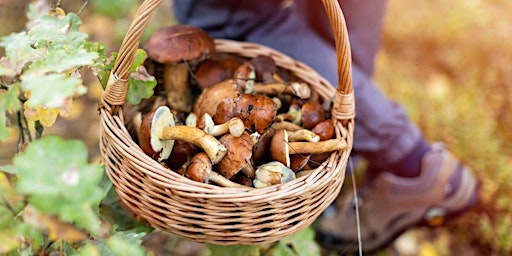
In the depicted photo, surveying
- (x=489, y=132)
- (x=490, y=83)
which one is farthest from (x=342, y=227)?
(x=490, y=83)

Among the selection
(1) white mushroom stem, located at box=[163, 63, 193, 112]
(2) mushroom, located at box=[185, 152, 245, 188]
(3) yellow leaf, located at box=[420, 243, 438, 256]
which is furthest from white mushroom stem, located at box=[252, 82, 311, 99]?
(3) yellow leaf, located at box=[420, 243, 438, 256]

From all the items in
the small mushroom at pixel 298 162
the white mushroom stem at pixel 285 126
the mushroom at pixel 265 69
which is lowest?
the small mushroom at pixel 298 162

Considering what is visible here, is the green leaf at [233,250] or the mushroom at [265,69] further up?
the mushroom at [265,69]

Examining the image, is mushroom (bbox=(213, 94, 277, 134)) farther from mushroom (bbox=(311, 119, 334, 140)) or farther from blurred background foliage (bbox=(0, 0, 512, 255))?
blurred background foliage (bbox=(0, 0, 512, 255))

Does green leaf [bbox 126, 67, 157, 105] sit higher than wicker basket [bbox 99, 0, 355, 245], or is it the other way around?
green leaf [bbox 126, 67, 157, 105]

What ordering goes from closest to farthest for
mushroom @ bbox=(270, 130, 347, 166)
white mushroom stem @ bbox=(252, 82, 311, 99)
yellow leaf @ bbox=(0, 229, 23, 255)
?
yellow leaf @ bbox=(0, 229, 23, 255), mushroom @ bbox=(270, 130, 347, 166), white mushroom stem @ bbox=(252, 82, 311, 99)

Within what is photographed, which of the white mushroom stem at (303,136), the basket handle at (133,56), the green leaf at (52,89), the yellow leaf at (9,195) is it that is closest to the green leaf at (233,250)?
the white mushroom stem at (303,136)

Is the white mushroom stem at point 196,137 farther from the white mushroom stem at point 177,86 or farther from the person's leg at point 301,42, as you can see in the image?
the person's leg at point 301,42
